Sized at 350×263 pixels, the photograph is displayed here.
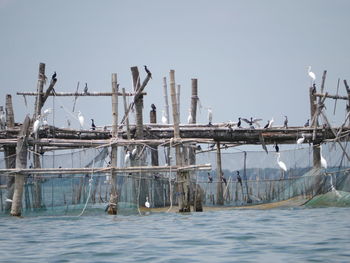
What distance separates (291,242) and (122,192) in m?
8.30

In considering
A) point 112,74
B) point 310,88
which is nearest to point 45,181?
point 112,74

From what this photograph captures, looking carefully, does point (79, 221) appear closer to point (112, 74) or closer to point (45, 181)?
point (45, 181)

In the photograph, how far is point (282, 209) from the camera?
2148 centimetres

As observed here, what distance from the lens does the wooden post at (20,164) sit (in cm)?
1886

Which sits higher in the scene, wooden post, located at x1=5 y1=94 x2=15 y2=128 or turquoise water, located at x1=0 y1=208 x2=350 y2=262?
wooden post, located at x1=5 y1=94 x2=15 y2=128

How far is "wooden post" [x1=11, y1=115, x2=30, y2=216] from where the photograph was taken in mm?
18859

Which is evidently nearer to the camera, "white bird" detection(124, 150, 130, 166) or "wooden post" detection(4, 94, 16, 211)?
"wooden post" detection(4, 94, 16, 211)

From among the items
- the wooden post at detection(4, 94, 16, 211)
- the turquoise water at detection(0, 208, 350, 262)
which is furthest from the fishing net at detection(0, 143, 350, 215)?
the turquoise water at detection(0, 208, 350, 262)

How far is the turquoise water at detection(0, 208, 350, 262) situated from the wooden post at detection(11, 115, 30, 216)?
0.59m

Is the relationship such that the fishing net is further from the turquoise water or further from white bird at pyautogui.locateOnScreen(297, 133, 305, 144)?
the turquoise water

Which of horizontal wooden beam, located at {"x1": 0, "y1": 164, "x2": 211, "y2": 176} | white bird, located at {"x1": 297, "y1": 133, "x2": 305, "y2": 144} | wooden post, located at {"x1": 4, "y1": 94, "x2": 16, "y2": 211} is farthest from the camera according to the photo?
white bird, located at {"x1": 297, "y1": 133, "x2": 305, "y2": 144}

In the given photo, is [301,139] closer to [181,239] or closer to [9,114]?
[9,114]

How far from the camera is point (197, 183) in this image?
21078mm

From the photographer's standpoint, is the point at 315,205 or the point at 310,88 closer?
the point at 315,205
